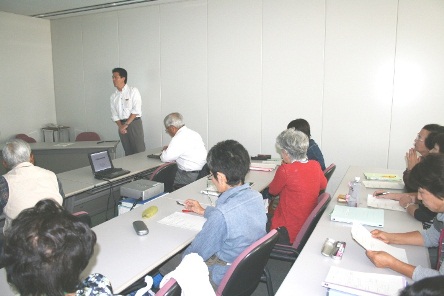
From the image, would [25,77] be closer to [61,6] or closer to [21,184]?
[61,6]

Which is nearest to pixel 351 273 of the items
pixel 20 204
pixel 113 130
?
pixel 20 204

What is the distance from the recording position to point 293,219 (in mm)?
2588

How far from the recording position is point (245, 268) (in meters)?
1.65

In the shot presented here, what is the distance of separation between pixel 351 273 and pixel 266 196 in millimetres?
2169

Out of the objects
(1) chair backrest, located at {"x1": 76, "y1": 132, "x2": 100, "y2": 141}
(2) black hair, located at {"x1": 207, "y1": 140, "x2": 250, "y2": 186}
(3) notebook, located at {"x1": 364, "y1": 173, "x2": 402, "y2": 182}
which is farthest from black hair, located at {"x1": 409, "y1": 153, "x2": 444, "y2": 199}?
(1) chair backrest, located at {"x1": 76, "y1": 132, "x2": 100, "y2": 141}

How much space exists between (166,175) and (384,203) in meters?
2.03

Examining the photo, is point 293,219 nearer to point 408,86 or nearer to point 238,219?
point 238,219

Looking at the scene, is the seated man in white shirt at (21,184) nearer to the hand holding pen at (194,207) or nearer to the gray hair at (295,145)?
the hand holding pen at (194,207)

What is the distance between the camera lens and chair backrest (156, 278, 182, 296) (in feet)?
4.24

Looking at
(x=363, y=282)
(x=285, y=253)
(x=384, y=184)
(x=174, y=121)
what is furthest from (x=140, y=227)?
(x=384, y=184)

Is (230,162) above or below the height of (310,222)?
above

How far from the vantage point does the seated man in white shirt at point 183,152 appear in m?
3.85

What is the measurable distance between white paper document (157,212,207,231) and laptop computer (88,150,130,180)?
51.0 inches

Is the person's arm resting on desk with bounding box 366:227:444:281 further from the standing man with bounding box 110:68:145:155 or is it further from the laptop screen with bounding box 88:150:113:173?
the standing man with bounding box 110:68:145:155
